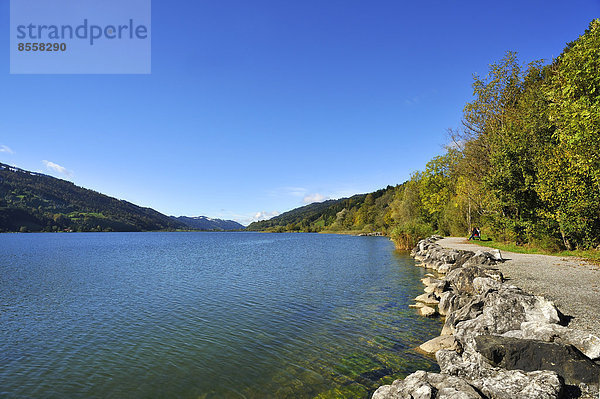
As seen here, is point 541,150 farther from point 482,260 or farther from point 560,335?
point 560,335

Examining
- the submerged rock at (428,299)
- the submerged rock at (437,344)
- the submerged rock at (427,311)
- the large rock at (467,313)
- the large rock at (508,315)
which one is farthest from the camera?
the submerged rock at (428,299)

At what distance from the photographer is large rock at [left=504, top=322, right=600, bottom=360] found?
684cm

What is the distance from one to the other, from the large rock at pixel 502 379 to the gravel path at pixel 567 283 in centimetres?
285

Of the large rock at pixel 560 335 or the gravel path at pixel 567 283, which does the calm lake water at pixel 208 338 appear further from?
the gravel path at pixel 567 283

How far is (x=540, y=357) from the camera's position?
6.96 m

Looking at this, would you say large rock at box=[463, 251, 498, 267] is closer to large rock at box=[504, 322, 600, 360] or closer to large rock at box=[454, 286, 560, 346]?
large rock at box=[454, 286, 560, 346]

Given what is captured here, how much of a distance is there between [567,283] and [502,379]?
10.0 m

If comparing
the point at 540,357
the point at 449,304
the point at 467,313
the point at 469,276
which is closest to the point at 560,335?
the point at 540,357

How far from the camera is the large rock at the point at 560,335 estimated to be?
22.5 feet

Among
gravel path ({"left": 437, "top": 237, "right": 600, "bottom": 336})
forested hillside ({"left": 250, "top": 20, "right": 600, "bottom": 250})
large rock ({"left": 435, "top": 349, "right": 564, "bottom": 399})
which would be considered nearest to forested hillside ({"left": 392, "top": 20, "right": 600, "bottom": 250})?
forested hillside ({"left": 250, "top": 20, "right": 600, "bottom": 250})

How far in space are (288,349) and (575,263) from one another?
62.0ft

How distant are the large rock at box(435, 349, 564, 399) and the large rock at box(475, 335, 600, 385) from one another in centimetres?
29

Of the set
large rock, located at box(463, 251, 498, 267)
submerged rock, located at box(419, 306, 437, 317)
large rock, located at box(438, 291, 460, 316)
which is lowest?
submerged rock, located at box(419, 306, 437, 317)

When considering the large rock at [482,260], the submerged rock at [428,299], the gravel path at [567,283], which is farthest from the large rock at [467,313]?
the large rock at [482,260]
